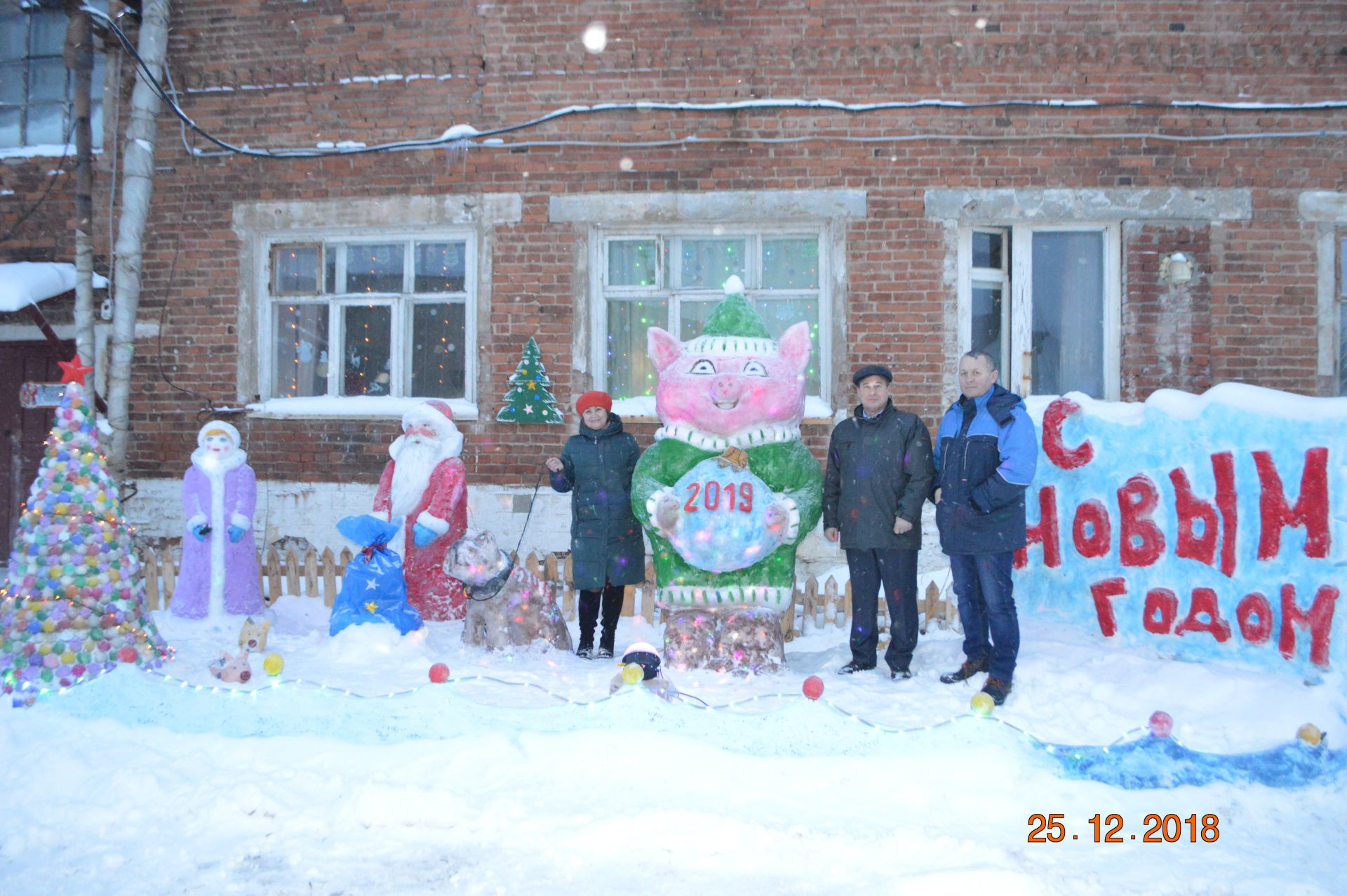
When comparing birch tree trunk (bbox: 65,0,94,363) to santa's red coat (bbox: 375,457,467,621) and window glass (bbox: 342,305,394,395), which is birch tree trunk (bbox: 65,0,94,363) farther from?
santa's red coat (bbox: 375,457,467,621)

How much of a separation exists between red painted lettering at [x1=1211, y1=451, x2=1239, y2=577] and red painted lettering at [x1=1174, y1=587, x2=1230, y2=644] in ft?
0.47

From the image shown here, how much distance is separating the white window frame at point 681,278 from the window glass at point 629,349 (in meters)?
0.05

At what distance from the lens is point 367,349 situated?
301 inches

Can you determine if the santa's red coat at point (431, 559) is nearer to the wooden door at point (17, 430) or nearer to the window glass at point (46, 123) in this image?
the wooden door at point (17, 430)

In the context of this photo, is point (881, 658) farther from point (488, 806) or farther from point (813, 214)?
point (813, 214)

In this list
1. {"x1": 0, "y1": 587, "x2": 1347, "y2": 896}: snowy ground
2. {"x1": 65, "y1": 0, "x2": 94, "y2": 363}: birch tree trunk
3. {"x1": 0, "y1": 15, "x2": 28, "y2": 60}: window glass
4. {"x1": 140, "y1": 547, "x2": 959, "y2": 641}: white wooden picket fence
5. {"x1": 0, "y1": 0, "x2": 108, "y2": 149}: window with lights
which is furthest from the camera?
{"x1": 0, "y1": 15, "x2": 28, "y2": 60}: window glass

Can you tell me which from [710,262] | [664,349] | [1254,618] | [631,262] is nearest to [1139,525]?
[1254,618]

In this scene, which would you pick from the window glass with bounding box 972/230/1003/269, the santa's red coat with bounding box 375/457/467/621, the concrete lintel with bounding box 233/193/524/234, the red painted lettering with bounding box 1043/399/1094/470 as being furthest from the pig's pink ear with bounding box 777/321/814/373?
the concrete lintel with bounding box 233/193/524/234

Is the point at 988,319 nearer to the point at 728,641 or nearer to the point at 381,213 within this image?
the point at 728,641

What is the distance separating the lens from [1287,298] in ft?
22.0

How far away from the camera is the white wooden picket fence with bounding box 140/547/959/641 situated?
564 centimetres

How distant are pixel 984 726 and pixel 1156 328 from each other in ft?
15.1

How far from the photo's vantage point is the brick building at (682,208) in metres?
6.71

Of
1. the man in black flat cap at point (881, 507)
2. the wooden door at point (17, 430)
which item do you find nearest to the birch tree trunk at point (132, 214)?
the wooden door at point (17, 430)
